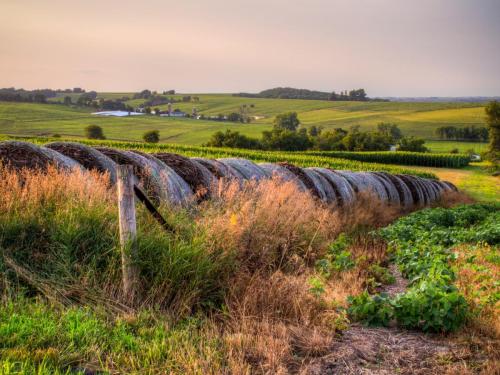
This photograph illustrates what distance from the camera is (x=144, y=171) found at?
8891 millimetres

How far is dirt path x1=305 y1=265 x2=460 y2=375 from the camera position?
4.57 m

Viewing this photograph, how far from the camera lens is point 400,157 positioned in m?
57.1

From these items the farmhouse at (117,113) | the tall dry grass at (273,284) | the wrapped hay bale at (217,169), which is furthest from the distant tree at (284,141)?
the tall dry grass at (273,284)

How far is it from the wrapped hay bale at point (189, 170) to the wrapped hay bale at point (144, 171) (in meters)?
1.16

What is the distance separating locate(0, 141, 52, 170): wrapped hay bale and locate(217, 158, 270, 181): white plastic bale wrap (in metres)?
5.08

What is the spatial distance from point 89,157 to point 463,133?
11469 cm

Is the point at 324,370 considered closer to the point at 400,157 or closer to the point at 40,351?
the point at 40,351

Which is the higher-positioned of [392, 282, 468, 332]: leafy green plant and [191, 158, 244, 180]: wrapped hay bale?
[191, 158, 244, 180]: wrapped hay bale

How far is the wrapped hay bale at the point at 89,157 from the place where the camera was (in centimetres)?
877

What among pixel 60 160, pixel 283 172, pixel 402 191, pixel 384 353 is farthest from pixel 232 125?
pixel 384 353

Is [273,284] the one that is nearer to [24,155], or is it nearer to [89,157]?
[89,157]

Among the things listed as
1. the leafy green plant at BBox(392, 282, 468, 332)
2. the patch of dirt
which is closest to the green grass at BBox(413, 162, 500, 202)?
the patch of dirt

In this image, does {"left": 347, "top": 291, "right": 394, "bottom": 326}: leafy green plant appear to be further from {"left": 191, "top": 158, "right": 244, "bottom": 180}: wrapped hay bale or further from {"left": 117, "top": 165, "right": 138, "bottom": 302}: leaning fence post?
{"left": 191, "top": 158, "right": 244, "bottom": 180}: wrapped hay bale

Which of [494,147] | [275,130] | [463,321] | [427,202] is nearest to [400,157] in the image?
[494,147]
